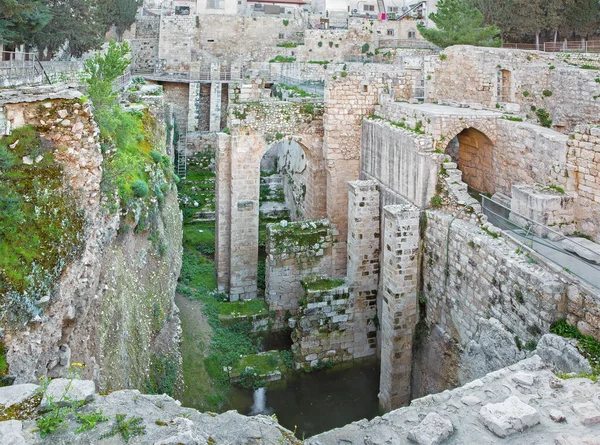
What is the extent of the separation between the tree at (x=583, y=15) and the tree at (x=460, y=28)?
11.7ft

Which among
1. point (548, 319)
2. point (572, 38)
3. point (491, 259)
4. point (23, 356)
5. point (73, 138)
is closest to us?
point (23, 356)

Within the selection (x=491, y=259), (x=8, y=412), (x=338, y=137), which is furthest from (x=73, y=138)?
(x=338, y=137)

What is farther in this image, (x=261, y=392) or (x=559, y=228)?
(x=261, y=392)

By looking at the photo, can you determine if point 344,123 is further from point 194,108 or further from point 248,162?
point 194,108

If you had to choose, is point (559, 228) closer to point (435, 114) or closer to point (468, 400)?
point (435, 114)

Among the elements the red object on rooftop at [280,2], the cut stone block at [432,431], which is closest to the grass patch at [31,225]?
the cut stone block at [432,431]

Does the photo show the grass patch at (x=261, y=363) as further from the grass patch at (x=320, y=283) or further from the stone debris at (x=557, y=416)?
the stone debris at (x=557, y=416)

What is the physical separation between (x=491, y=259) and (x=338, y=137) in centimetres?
722

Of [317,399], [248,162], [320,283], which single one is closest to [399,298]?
[320,283]

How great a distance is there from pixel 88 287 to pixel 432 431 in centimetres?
419

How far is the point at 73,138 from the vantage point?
7336mm

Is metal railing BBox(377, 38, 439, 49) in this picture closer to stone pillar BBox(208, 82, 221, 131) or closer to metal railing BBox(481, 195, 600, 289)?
stone pillar BBox(208, 82, 221, 131)

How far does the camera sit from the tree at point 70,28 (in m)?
22.6

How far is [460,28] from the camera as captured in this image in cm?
2855
